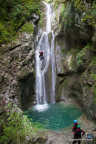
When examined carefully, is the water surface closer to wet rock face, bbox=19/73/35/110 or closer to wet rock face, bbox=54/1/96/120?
wet rock face, bbox=19/73/35/110

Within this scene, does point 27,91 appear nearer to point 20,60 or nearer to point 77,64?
point 20,60

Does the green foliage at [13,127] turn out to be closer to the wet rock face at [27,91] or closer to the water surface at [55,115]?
the water surface at [55,115]

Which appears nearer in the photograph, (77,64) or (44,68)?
(77,64)

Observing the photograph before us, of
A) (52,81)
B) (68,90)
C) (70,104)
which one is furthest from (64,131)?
(52,81)

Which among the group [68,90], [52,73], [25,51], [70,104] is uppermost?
[25,51]

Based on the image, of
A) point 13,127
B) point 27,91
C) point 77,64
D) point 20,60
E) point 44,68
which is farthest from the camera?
point 44,68

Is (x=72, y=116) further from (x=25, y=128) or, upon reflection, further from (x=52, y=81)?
(x=25, y=128)

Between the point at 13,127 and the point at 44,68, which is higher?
the point at 13,127

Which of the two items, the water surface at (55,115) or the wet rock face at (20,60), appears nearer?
the wet rock face at (20,60)

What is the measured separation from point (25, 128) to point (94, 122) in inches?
260

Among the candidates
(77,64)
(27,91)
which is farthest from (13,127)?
(27,91)

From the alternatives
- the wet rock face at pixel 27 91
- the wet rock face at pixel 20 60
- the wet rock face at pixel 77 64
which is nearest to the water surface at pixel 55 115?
the wet rock face at pixel 27 91

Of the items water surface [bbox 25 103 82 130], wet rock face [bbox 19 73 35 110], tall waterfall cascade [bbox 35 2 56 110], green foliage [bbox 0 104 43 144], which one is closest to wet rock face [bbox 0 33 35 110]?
wet rock face [bbox 19 73 35 110]

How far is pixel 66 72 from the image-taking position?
15195mm
